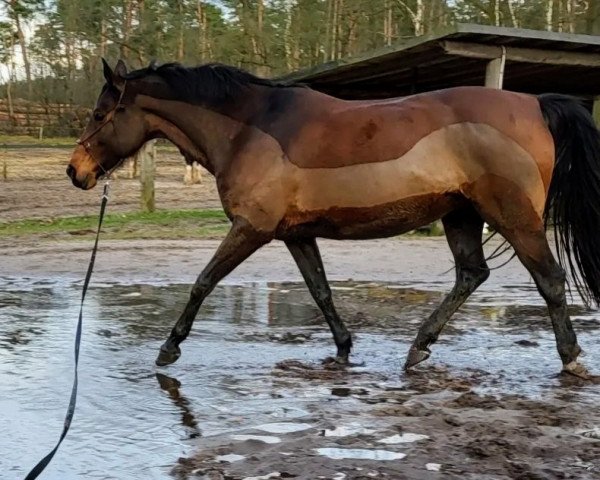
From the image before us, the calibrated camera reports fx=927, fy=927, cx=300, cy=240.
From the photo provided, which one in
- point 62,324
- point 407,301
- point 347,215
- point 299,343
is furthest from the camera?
point 407,301

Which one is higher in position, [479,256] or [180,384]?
[479,256]

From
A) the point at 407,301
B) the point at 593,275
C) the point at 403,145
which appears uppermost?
the point at 403,145

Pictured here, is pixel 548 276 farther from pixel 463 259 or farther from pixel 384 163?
pixel 384 163

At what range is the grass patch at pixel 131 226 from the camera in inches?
631

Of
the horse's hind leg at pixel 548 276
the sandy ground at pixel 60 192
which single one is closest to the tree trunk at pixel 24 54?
the sandy ground at pixel 60 192

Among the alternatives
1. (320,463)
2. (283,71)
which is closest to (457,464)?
(320,463)

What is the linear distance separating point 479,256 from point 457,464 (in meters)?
2.59

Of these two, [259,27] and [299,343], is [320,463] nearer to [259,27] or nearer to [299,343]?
[299,343]

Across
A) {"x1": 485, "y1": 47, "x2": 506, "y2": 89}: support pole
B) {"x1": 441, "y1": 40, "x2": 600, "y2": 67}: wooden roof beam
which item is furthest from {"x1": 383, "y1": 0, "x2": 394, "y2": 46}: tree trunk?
{"x1": 485, "y1": 47, "x2": 506, "y2": 89}: support pole

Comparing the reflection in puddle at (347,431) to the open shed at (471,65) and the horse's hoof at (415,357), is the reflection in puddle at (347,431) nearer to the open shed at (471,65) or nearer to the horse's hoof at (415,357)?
the horse's hoof at (415,357)

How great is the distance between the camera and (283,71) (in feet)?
111

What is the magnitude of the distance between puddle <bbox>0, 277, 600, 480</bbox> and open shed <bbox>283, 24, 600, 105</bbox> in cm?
580

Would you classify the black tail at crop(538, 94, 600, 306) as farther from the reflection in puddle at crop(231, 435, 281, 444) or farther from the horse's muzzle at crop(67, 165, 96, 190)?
the horse's muzzle at crop(67, 165, 96, 190)

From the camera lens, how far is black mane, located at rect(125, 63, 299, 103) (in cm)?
593
